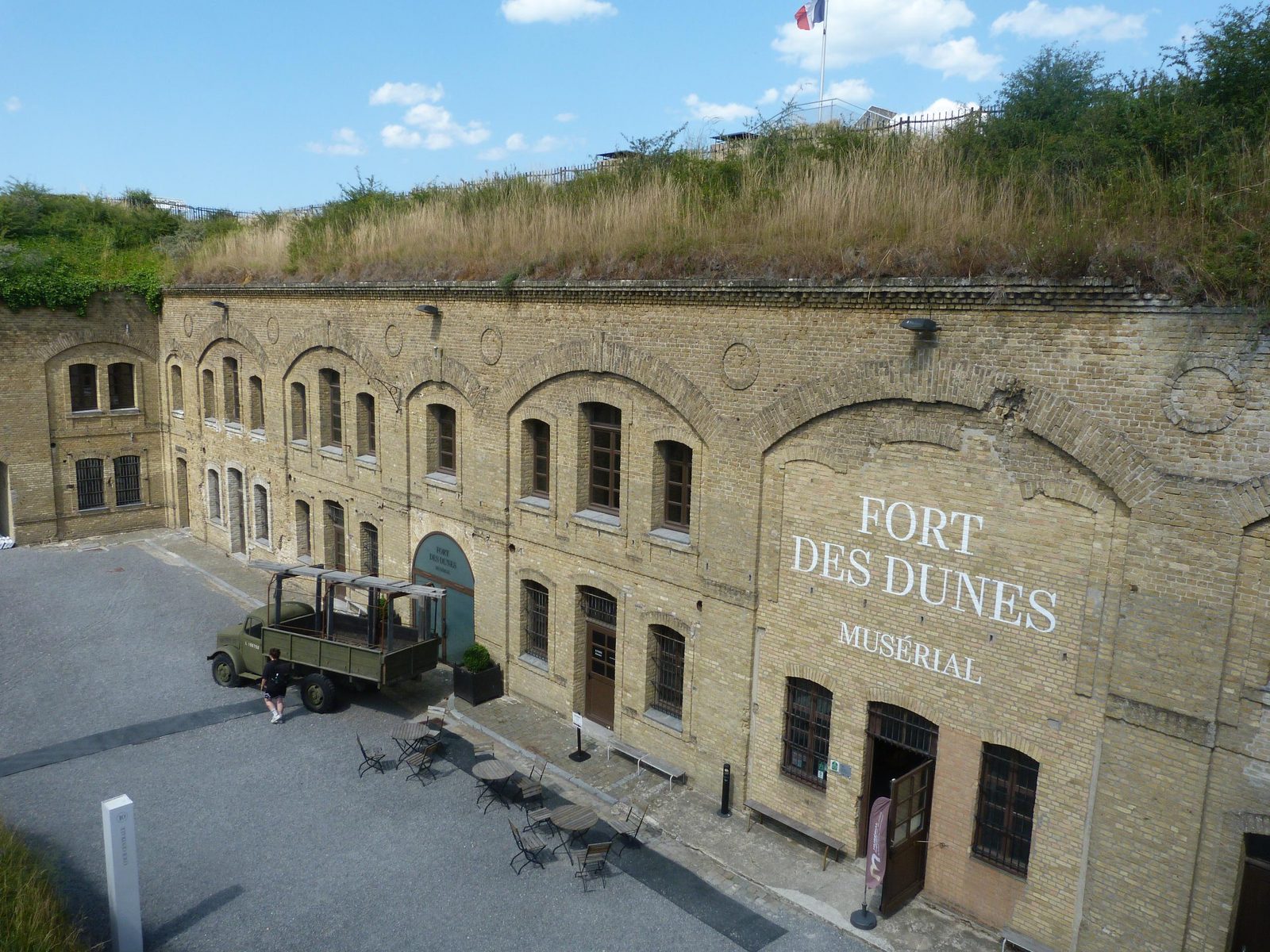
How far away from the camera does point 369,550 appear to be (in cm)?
2123

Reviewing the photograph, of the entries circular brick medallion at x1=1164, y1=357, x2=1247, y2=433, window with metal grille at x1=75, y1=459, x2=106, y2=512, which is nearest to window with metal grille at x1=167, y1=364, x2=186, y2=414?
window with metal grille at x1=75, y1=459, x2=106, y2=512

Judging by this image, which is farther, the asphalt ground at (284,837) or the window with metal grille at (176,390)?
the window with metal grille at (176,390)

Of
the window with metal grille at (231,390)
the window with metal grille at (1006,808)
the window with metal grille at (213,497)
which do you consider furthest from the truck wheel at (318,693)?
the window with metal grille at (213,497)

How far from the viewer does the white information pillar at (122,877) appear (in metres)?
9.80

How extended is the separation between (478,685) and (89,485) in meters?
18.8

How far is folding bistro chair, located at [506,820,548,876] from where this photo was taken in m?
11.8

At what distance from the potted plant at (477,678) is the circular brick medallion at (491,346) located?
17.8 feet

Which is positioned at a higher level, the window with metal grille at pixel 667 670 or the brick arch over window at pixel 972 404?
the brick arch over window at pixel 972 404

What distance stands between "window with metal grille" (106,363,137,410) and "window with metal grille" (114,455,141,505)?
1655 mm

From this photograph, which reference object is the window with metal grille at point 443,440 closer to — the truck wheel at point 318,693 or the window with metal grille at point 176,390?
the truck wheel at point 318,693

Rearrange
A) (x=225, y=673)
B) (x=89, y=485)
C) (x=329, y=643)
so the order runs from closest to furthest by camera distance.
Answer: (x=329, y=643), (x=225, y=673), (x=89, y=485)

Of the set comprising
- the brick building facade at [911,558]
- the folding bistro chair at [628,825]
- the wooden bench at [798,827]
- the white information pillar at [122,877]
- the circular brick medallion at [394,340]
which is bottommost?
the folding bistro chair at [628,825]

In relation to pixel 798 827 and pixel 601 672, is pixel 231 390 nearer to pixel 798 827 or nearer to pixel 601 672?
pixel 601 672

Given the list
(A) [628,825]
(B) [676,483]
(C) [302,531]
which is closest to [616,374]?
(B) [676,483]
